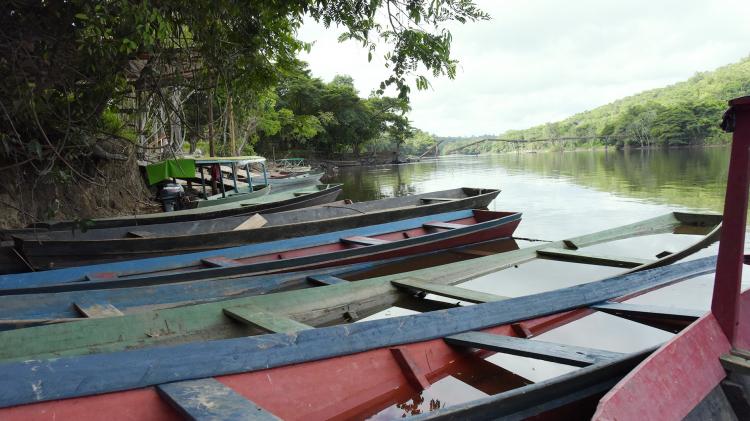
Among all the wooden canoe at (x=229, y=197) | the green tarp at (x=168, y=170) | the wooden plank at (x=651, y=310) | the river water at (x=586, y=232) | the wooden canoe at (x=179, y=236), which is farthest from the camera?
the wooden canoe at (x=229, y=197)

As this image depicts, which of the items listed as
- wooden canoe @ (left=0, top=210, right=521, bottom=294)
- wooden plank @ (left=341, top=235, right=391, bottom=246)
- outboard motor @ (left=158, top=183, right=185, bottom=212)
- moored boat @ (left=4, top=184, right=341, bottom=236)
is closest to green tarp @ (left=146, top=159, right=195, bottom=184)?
outboard motor @ (left=158, top=183, right=185, bottom=212)

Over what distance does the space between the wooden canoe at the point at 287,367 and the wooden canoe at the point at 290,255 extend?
2.13m

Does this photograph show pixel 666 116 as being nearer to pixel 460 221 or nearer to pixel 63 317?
pixel 460 221

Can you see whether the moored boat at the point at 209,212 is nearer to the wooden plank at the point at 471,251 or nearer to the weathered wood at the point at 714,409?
the wooden plank at the point at 471,251

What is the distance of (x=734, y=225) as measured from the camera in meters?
2.23

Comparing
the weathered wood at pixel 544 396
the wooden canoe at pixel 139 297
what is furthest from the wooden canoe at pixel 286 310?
the weathered wood at pixel 544 396

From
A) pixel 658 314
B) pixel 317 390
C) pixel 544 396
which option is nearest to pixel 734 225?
pixel 544 396

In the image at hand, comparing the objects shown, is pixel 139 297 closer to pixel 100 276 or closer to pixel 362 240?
pixel 100 276

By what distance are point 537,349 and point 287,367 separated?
1.53 metres

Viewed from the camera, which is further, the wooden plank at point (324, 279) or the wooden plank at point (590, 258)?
the wooden plank at point (590, 258)

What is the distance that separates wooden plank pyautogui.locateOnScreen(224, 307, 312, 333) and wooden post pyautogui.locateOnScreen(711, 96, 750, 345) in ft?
8.16

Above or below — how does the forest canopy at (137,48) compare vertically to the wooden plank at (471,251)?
above

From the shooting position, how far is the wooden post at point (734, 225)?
2.16 metres

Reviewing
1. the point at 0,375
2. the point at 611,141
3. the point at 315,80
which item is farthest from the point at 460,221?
the point at 611,141
